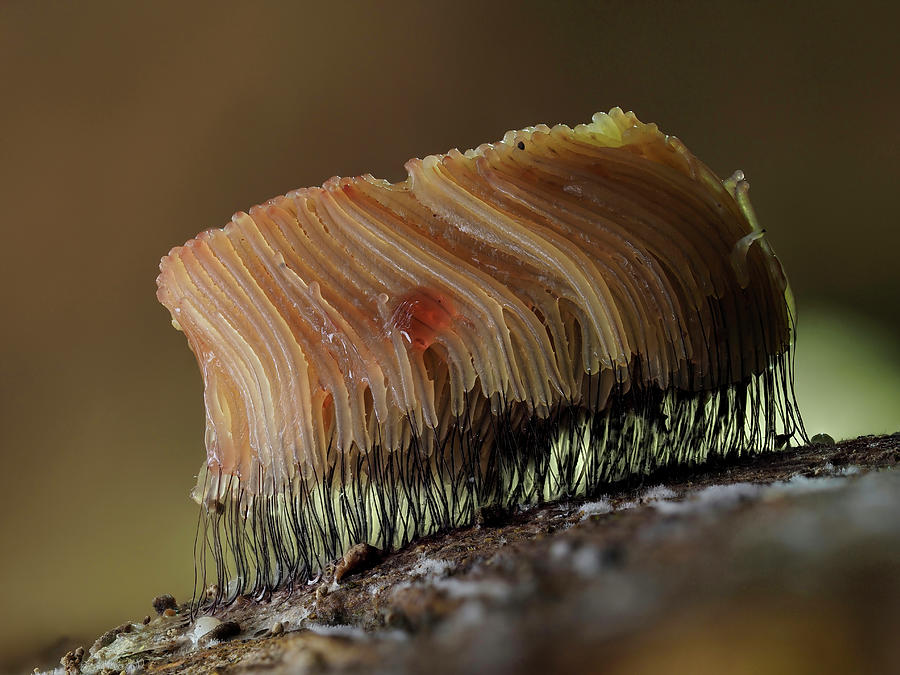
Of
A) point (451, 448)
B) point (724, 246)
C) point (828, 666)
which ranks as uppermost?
point (724, 246)

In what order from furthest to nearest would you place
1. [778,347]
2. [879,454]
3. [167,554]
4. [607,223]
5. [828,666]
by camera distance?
[167,554] < [778,347] < [607,223] < [879,454] < [828,666]

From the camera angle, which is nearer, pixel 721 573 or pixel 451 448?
pixel 721 573

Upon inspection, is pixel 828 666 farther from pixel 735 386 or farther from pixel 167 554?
pixel 167 554

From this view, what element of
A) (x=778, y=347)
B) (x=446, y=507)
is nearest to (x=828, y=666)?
(x=446, y=507)

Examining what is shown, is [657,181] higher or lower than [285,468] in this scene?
higher
